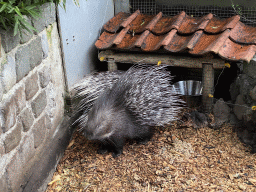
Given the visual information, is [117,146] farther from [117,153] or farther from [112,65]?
[112,65]

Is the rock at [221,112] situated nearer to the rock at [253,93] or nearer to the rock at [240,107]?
the rock at [240,107]

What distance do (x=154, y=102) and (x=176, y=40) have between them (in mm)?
696

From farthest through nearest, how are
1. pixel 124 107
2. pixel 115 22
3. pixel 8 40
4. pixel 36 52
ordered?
pixel 115 22, pixel 124 107, pixel 36 52, pixel 8 40

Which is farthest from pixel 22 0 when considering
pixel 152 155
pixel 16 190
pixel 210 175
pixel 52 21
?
pixel 210 175

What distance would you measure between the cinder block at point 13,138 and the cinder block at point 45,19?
72 centimetres

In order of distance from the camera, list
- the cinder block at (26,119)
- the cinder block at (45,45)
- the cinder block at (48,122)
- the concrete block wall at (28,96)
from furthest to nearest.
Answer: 1. the cinder block at (48,122)
2. the cinder block at (45,45)
3. the cinder block at (26,119)
4. the concrete block wall at (28,96)

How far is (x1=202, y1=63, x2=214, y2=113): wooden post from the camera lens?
9.29 feet

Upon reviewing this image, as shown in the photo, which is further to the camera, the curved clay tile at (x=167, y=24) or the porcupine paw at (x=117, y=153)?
the curved clay tile at (x=167, y=24)

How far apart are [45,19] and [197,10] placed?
71.2 inches

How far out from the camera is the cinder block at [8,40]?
5.46 ft

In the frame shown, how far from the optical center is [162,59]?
2.97 m

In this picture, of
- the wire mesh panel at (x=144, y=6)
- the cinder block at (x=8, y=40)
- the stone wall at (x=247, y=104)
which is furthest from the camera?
the wire mesh panel at (x=144, y=6)

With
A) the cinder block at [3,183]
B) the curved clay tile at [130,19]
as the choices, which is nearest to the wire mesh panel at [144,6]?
the curved clay tile at [130,19]

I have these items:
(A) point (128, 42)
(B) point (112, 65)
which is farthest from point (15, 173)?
(A) point (128, 42)
